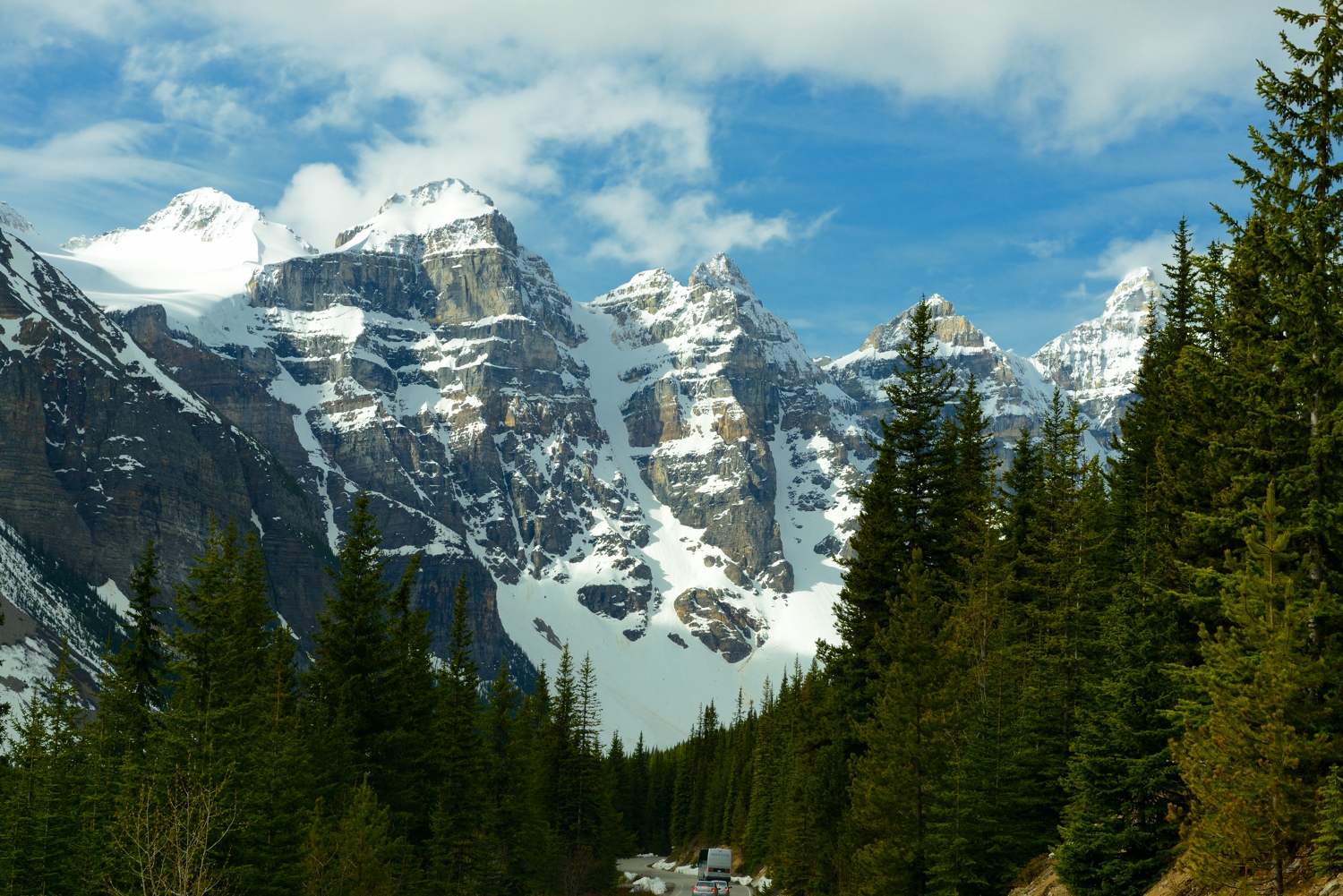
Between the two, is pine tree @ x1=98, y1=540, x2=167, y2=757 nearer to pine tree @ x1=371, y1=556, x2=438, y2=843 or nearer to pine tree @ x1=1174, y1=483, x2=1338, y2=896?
pine tree @ x1=371, y1=556, x2=438, y2=843

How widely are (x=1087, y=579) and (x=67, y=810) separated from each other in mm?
29990

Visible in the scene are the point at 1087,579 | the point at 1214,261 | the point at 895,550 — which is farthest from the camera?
the point at 895,550

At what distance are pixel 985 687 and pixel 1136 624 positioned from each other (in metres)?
8.06

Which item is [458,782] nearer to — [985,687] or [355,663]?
[355,663]

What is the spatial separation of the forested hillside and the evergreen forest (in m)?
0.10

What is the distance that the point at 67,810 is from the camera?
103 ft

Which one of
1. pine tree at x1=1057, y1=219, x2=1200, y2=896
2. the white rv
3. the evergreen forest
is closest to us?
the evergreen forest

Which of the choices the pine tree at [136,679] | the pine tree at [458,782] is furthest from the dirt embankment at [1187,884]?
the pine tree at [136,679]

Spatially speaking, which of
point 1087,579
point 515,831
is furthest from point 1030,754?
point 515,831

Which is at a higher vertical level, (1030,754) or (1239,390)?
(1239,390)

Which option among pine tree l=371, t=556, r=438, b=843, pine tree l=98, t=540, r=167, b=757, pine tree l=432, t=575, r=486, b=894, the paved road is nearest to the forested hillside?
pine tree l=432, t=575, r=486, b=894

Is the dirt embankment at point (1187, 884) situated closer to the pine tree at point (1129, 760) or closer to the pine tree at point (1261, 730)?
the pine tree at point (1261, 730)

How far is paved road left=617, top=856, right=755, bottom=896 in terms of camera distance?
79.1 m

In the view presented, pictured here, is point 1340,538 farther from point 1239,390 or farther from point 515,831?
point 515,831
